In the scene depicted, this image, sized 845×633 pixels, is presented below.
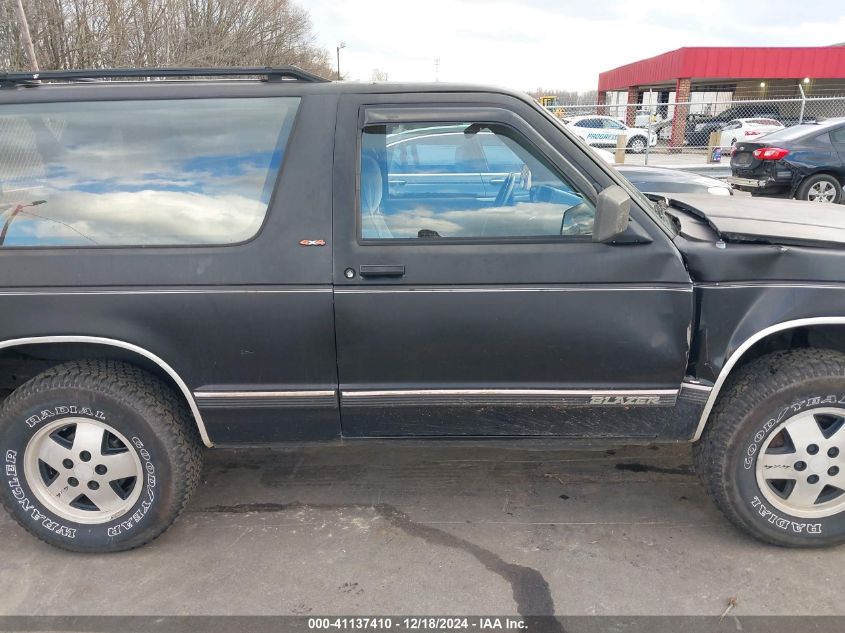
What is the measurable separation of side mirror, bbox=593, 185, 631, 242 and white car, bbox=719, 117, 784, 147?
20990 mm

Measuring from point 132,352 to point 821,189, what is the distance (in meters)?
10.8

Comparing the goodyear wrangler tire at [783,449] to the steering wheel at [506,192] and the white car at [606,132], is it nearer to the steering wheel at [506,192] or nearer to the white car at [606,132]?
the steering wheel at [506,192]

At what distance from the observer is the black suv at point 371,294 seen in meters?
2.46

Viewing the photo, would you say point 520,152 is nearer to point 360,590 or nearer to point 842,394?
point 842,394

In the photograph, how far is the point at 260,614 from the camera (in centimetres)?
243

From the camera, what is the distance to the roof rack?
2592mm

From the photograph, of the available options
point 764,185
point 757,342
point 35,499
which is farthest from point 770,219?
point 764,185

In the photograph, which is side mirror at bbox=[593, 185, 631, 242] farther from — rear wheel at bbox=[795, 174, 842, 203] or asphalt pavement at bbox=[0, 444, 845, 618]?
rear wheel at bbox=[795, 174, 842, 203]

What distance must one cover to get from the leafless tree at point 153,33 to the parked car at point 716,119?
1913 cm

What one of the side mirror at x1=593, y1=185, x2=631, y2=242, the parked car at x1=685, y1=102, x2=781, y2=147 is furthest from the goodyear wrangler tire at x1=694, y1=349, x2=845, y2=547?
the parked car at x1=685, y1=102, x2=781, y2=147

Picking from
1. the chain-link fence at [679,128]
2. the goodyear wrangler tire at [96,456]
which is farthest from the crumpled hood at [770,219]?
the chain-link fence at [679,128]

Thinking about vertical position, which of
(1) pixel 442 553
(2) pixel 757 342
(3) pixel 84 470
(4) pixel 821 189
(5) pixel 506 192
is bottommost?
(1) pixel 442 553

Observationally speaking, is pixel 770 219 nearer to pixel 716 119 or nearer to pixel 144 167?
pixel 144 167

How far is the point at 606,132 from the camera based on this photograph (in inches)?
830
